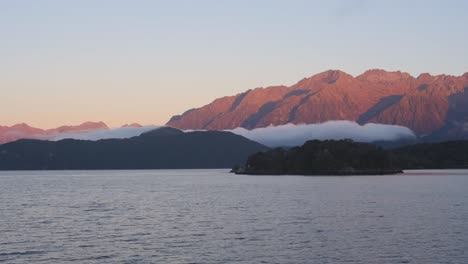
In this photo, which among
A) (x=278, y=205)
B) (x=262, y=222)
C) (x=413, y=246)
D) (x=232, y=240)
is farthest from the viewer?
(x=278, y=205)

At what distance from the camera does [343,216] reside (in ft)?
320

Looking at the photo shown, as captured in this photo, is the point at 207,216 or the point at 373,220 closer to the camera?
the point at 373,220

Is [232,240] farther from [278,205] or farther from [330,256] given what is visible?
[278,205]

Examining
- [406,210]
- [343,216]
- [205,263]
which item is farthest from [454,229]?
[205,263]

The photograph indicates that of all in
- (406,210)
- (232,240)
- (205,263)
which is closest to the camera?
(205,263)

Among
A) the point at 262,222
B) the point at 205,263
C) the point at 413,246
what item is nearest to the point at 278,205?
the point at 262,222

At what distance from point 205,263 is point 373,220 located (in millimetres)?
40510

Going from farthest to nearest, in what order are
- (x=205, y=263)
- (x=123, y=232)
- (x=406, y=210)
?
(x=406, y=210)
(x=123, y=232)
(x=205, y=263)

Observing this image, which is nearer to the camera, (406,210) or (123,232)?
(123,232)

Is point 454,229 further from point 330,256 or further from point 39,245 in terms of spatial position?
point 39,245

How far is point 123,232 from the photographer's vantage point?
77.8 m

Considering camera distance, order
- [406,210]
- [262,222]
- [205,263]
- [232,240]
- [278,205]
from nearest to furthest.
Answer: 1. [205,263]
2. [232,240]
3. [262,222]
4. [406,210]
5. [278,205]

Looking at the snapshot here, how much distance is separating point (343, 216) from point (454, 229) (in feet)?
70.8

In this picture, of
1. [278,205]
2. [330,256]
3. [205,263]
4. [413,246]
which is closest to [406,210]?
[278,205]
